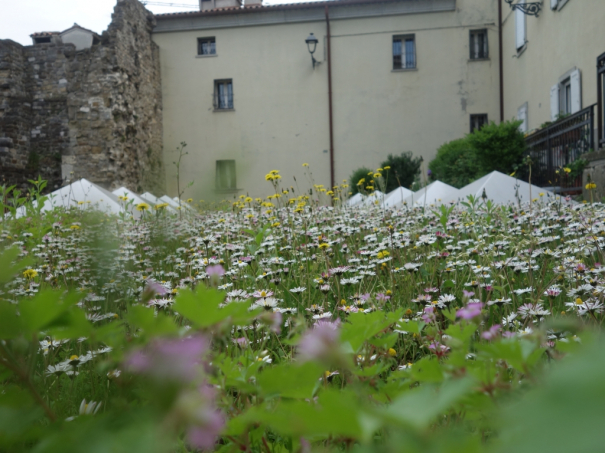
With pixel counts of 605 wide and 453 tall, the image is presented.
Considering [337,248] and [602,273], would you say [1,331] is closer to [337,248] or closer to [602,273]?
[602,273]

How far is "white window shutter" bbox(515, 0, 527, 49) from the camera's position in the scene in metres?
12.1

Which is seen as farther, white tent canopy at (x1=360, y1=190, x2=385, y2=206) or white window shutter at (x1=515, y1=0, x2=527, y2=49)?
white window shutter at (x1=515, y1=0, x2=527, y2=49)

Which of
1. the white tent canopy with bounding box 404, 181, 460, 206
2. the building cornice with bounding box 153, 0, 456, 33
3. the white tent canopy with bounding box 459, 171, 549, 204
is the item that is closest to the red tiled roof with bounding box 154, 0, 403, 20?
the building cornice with bounding box 153, 0, 456, 33

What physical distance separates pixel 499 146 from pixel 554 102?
8.12 feet

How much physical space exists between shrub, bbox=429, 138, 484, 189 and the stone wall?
711 centimetres

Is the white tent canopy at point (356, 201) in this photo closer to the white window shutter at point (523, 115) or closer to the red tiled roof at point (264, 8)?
the white window shutter at point (523, 115)

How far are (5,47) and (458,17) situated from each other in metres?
13.9

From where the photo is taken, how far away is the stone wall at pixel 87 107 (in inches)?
457

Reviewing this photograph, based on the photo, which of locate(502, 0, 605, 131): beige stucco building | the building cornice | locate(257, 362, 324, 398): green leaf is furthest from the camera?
the building cornice

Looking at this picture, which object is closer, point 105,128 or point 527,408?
point 527,408

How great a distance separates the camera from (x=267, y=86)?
15.3 metres

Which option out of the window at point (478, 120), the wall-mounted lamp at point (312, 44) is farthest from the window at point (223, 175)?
the window at point (478, 120)

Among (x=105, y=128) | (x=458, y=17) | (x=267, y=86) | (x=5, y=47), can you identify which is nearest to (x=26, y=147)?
(x=5, y=47)

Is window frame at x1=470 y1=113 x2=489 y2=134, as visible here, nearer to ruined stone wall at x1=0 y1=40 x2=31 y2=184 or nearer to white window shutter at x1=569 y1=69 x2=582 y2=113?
white window shutter at x1=569 y1=69 x2=582 y2=113
